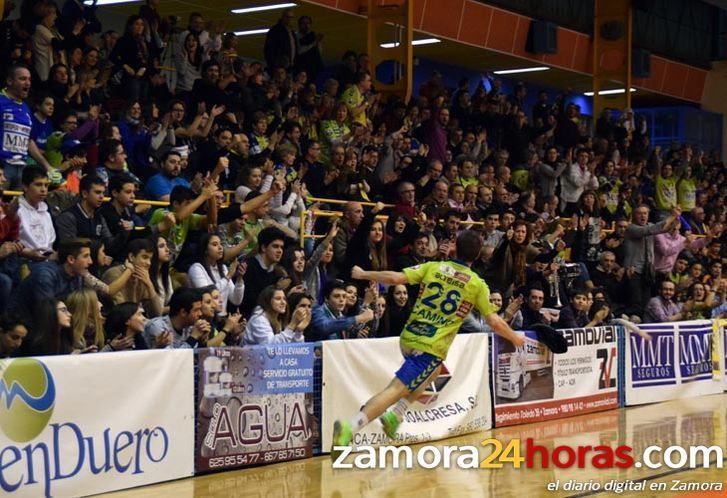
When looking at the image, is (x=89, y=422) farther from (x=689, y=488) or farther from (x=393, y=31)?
(x=393, y=31)

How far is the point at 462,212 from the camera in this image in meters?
19.4

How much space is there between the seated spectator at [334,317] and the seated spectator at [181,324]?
7.46ft

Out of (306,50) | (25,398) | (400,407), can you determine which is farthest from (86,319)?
(306,50)

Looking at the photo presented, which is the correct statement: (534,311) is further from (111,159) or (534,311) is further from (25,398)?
(25,398)

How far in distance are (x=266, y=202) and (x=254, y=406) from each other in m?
3.51

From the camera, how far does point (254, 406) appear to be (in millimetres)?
11891

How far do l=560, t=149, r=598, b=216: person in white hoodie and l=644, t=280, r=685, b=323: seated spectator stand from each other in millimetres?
3297

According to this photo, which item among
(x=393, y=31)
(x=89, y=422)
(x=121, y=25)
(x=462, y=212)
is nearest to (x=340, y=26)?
(x=393, y=31)

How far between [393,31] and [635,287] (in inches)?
317

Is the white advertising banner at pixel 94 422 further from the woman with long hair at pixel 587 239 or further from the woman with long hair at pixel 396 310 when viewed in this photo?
the woman with long hair at pixel 587 239

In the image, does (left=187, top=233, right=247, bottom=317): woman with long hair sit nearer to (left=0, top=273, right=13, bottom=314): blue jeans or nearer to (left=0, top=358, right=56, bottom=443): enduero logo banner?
(left=0, top=273, right=13, bottom=314): blue jeans

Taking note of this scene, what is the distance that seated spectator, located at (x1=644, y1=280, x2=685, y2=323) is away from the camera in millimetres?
20328

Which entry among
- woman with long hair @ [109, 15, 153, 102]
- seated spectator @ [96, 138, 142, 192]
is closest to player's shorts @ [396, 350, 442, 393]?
seated spectator @ [96, 138, 142, 192]

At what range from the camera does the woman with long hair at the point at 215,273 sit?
1291cm
